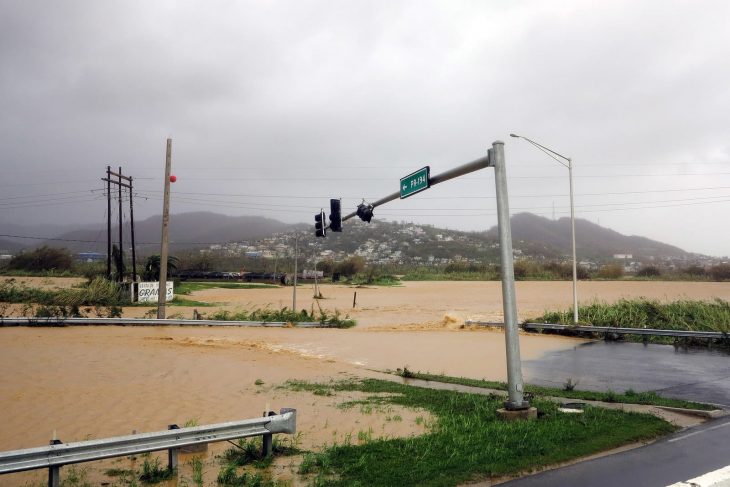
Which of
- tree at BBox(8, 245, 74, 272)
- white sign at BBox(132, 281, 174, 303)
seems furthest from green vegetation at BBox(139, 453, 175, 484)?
tree at BBox(8, 245, 74, 272)

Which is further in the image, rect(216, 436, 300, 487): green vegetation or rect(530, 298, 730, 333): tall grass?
rect(530, 298, 730, 333): tall grass

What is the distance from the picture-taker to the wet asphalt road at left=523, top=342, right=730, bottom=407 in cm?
1404

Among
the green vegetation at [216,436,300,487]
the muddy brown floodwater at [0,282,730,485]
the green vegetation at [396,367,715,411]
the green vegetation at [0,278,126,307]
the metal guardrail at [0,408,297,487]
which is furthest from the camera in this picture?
the green vegetation at [0,278,126,307]

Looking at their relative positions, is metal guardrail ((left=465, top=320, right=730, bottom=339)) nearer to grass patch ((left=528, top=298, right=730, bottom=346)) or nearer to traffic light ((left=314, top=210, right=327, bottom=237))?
grass patch ((left=528, top=298, right=730, bottom=346))

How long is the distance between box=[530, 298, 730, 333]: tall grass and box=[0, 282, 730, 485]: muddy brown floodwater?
381cm

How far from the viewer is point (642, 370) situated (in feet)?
56.5

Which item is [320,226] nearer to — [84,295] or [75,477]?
[75,477]

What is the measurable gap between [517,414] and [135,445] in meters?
5.98

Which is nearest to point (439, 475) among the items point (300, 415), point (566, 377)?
point (300, 415)

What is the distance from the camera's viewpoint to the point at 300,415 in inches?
430

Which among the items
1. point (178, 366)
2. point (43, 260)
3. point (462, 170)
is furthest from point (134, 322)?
point (43, 260)

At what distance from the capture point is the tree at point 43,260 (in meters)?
77.7

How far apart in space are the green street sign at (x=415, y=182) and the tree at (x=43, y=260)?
73.9 m

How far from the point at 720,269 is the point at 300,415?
97235 mm
